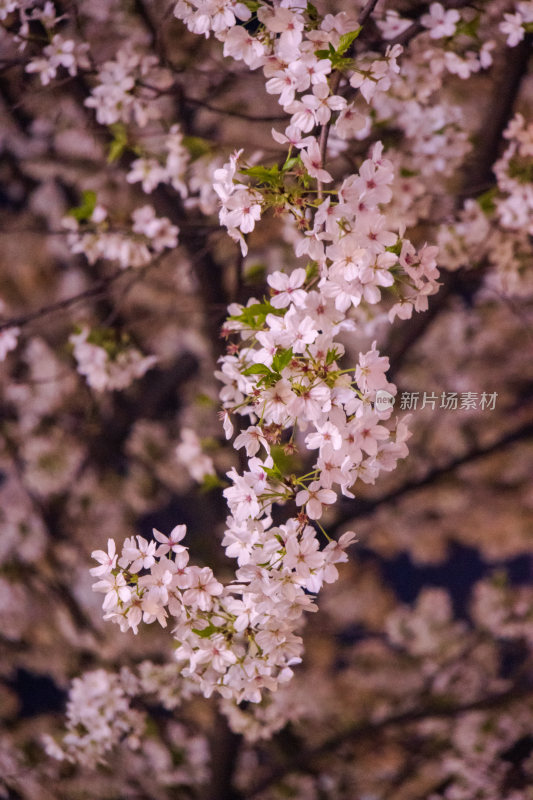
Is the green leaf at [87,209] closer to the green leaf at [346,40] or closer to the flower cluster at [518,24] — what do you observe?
the green leaf at [346,40]

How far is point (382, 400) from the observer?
2.53ft

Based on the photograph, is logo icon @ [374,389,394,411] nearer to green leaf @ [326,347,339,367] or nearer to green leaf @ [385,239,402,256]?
green leaf @ [326,347,339,367]

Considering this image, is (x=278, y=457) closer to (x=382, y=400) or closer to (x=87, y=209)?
(x=382, y=400)

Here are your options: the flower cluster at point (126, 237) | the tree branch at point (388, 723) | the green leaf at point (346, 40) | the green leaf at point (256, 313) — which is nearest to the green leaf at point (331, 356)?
the green leaf at point (256, 313)

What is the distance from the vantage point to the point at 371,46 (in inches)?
52.7

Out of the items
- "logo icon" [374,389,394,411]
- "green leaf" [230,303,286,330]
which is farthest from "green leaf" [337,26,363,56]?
"logo icon" [374,389,394,411]

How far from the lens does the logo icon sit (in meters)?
0.76

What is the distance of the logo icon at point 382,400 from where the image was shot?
0.76 metres

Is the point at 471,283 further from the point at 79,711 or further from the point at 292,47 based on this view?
the point at 79,711

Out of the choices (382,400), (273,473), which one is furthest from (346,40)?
(273,473)

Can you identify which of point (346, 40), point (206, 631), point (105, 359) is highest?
point (105, 359)

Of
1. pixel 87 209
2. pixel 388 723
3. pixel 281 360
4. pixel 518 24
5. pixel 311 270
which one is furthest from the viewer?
pixel 388 723

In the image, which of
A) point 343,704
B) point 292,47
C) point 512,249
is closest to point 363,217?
point 292,47

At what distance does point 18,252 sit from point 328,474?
7.49ft
